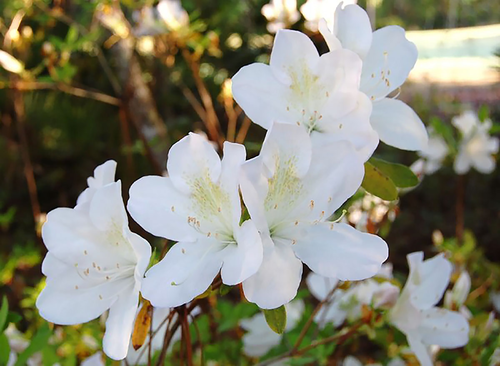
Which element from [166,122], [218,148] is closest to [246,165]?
[218,148]

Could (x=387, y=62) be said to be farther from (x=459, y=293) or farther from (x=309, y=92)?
(x=459, y=293)

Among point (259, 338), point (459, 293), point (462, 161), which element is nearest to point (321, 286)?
point (259, 338)

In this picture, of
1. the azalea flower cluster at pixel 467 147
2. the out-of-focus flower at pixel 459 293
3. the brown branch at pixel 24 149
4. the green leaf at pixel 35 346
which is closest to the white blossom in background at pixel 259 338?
the out-of-focus flower at pixel 459 293

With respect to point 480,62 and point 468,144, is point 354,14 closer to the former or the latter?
point 468,144

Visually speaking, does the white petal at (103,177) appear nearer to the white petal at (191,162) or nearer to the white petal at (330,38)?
the white petal at (191,162)

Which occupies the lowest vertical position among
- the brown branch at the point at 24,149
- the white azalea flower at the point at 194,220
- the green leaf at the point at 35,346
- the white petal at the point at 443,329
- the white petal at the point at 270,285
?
the brown branch at the point at 24,149

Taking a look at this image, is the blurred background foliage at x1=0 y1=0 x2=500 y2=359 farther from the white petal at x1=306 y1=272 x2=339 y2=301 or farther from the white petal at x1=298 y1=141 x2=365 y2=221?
the white petal at x1=298 y1=141 x2=365 y2=221

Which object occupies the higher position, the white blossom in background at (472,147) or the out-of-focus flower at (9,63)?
the out-of-focus flower at (9,63)
